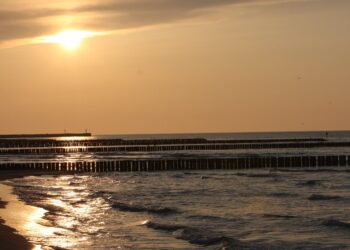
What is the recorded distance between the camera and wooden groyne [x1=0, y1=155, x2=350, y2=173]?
2520 inches

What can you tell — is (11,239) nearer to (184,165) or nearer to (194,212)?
(194,212)

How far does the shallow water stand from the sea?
3 cm

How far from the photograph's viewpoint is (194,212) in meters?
29.8

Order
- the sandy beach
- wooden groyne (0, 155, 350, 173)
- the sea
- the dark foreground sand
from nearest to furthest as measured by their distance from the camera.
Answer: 1. the dark foreground sand
2. the sandy beach
3. the sea
4. wooden groyne (0, 155, 350, 173)

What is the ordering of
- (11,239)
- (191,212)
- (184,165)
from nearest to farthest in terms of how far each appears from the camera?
(11,239) → (191,212) → (184,165)

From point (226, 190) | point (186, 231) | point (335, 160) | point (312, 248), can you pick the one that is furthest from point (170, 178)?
point (312, 248)

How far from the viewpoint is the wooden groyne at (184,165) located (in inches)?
2520

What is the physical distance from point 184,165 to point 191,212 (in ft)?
116

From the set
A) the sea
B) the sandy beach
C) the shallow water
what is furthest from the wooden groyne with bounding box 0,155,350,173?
the sandy beach

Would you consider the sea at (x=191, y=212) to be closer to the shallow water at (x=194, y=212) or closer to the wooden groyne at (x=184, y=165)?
the shallow water at (x=194, y=212)

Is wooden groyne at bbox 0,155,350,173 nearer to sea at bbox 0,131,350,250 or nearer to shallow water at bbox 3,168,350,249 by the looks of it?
sea at bbox 0,131,350,250

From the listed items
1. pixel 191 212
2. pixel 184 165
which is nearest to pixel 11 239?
pixel 191 212

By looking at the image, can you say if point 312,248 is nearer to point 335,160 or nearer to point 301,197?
point 301,197

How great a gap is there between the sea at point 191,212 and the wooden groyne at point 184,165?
1218cm
